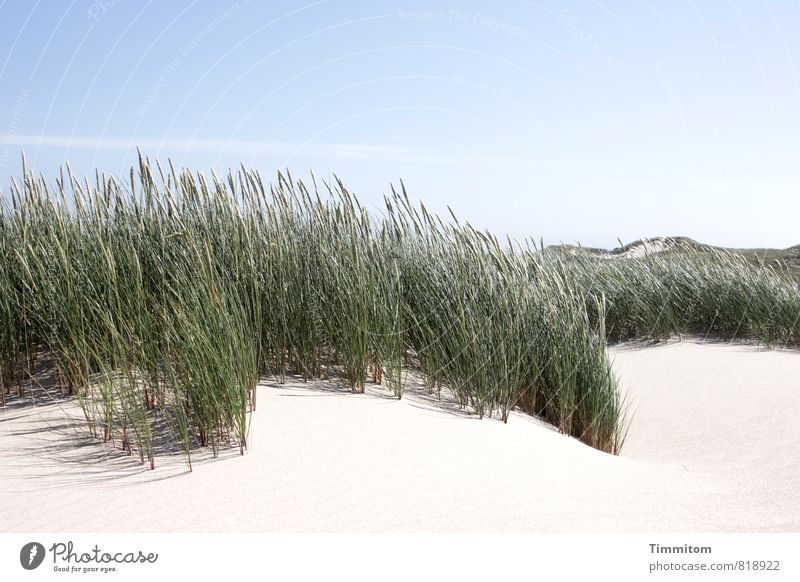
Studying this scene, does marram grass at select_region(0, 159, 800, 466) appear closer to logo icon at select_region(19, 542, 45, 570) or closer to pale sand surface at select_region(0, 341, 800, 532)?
pale sand surface at select_region(0, 341, 800, 532)

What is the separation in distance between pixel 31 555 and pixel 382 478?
4.21 feet

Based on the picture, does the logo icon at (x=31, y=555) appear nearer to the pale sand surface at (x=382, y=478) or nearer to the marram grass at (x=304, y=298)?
the pale sand surface at (x=382, y=478)

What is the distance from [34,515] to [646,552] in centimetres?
219

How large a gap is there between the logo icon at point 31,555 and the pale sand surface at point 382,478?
0.13m

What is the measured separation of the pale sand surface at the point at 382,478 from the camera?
254cm

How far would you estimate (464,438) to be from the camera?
336cm

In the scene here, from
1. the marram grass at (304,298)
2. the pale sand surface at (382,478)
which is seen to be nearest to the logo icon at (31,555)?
the pale sand surface at (382,478)

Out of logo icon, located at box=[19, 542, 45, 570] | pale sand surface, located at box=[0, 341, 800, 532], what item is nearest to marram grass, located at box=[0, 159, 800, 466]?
pale sand surface, located at box=[0, 341, 800, 532]

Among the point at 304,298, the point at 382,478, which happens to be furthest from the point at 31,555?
the point at 304,298

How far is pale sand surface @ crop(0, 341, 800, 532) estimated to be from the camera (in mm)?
2535

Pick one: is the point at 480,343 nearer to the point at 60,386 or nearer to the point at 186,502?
the point at 186,502

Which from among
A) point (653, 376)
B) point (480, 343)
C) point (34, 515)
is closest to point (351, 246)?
point (480, 343)

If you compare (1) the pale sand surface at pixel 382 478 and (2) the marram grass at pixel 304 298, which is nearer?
(1) the pale sand surface at pixel 382 478

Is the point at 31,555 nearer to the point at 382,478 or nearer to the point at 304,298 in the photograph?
the point at 382,478
